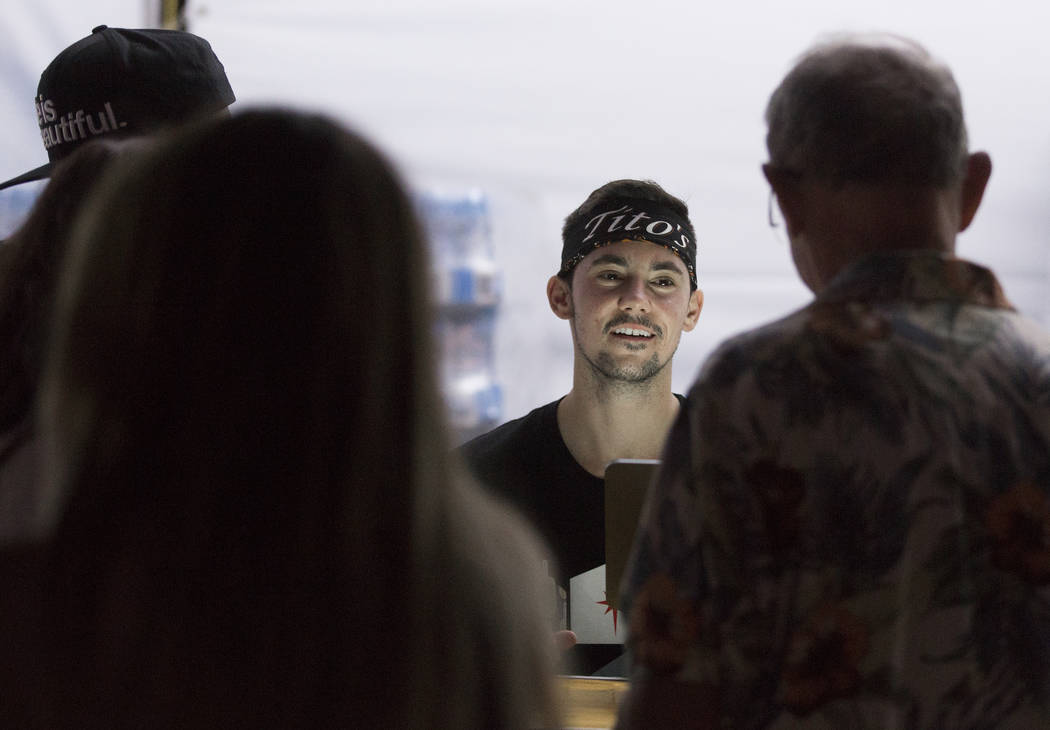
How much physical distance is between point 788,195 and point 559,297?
4.29 feet

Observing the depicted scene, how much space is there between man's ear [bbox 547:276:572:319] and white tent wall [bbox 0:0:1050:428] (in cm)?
2

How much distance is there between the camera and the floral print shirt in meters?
0.72

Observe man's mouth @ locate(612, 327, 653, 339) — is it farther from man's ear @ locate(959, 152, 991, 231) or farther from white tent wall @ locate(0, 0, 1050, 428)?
man's ear @ locate(959, 152, 991, 231)

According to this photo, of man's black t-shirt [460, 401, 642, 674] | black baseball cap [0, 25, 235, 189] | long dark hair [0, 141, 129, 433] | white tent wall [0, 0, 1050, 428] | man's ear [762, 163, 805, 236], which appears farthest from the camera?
white tent wall [0, 0, 1050, 428]

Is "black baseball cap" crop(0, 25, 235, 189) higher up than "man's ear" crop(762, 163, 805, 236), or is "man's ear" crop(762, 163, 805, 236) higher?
"black baseball cap" crop(0, 25, 235, 189)

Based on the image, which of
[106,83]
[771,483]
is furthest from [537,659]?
[106,83]

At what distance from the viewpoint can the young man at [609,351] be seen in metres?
2.01

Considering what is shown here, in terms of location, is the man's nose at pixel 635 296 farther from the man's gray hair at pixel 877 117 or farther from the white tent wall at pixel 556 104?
the man's gray hair at pixel 877 117

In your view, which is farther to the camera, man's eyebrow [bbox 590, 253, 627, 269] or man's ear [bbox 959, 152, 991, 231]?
man's eyebrow [bbox 590, 253, 627, 269]

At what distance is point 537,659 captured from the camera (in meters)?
0.55

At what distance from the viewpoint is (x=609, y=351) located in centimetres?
206

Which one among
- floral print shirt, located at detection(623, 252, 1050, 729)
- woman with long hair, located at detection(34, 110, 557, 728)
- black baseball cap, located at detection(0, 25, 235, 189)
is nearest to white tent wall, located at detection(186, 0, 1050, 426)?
black baseball cap, located at detection(0, 25, 235, 189)

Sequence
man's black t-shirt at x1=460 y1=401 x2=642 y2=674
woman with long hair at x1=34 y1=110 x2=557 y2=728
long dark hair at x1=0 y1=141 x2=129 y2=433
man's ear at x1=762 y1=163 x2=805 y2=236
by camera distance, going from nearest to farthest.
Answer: woman with long hair at x1=34 y1=110 x2=557 y2=728, long dark hair at x1=0 y1=141 x2=129 y2=433, man's ear at x1=762 y1=163 x2=805 y2=236, man's black t-shirt at x1=460 y1=401 x2=642 y2=674

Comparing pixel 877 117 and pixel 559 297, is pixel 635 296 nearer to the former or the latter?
pixel 559 297
